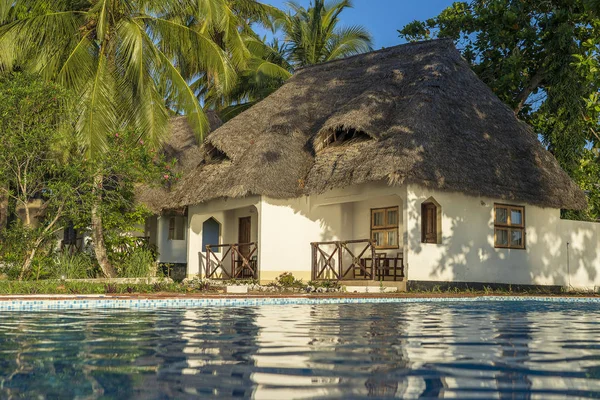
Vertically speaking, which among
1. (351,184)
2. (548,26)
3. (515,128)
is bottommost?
(351,184)

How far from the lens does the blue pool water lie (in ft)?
10.7

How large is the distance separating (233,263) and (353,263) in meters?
3.45

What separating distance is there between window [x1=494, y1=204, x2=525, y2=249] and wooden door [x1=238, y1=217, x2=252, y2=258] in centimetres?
617

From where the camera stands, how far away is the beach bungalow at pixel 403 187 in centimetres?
1453

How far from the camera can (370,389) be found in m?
3.25

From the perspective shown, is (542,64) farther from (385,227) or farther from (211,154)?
(211,154)

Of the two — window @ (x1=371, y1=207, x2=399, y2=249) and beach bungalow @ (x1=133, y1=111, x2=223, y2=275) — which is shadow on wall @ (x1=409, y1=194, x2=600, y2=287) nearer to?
window @ (x1=371, y1=207, x2=399, y2=249)

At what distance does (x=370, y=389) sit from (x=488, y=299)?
986cm

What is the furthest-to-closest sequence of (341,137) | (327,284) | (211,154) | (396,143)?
(211,154)
(341,137)
(327,284)
(396,143)

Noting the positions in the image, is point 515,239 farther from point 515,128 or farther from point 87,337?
point 87,337

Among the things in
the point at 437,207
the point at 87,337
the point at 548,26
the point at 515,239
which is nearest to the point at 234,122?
the point at 437,207

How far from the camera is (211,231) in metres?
20.2

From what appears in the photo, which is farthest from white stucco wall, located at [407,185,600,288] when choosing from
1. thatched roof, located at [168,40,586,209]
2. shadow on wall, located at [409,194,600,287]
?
thatched roof, located at [168,40,586,209]

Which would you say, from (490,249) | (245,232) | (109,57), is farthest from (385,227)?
(109,57)
